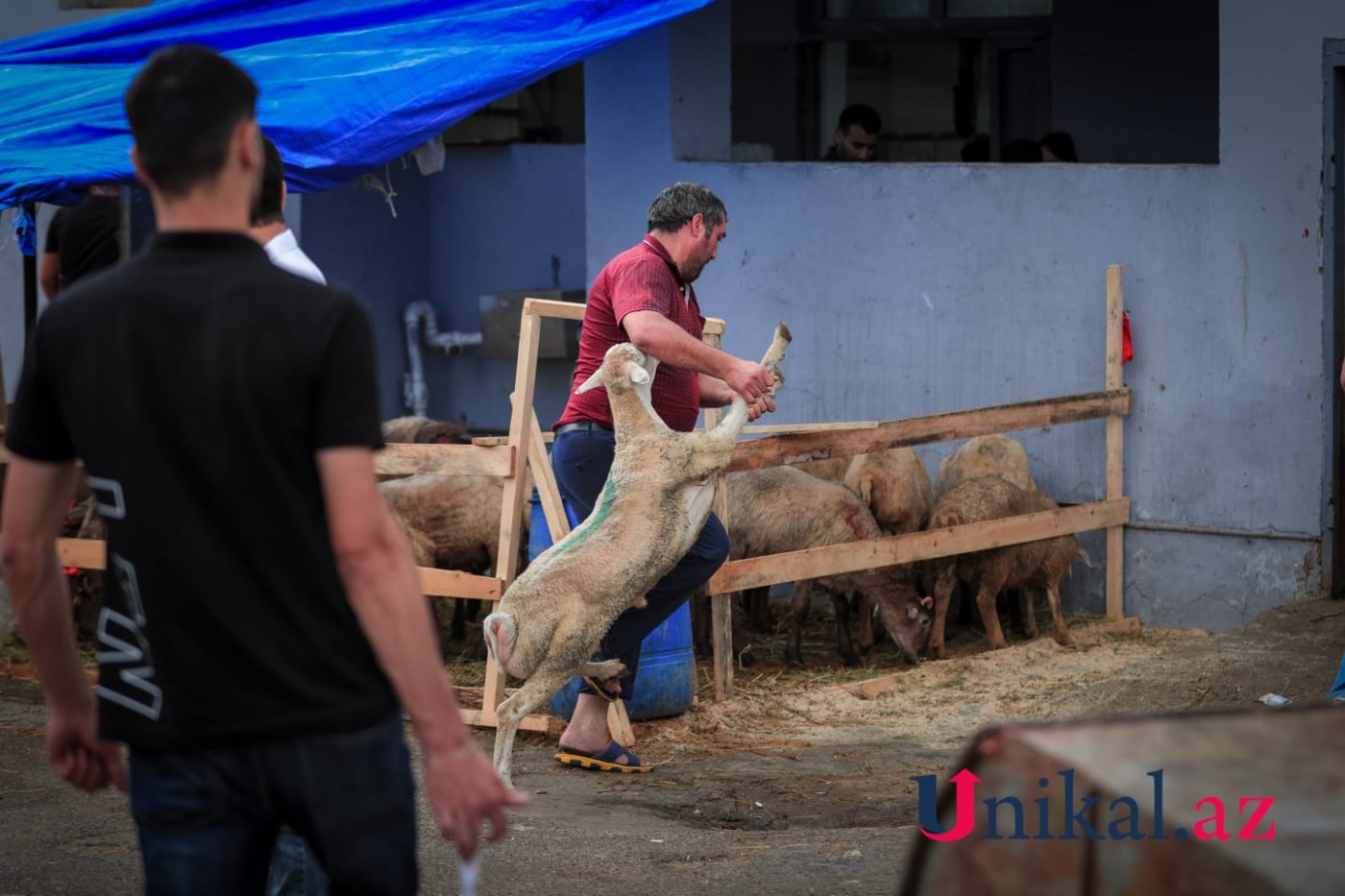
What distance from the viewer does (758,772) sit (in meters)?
6.48

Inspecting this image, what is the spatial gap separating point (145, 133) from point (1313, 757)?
186cm

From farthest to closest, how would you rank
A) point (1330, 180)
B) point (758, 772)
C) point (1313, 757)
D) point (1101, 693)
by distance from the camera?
point (1330, 180) < point (1101, 693) < point (758, 772) < point (1313, 757)

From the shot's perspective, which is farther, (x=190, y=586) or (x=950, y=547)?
(x=950, y=547)

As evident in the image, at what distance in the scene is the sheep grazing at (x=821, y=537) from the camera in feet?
27.4

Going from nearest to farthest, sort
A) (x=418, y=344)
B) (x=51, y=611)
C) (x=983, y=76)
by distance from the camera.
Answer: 1. (x=51, y=611)
2. (x=418, y=344)
3. (x=983, y=76)

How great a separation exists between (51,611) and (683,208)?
3573 millimetres

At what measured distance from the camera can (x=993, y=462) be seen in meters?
9.16

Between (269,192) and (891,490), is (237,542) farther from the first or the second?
(891,490)

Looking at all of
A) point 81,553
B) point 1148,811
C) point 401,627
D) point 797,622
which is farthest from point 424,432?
point 1148,811

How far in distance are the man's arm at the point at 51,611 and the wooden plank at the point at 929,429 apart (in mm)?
4515

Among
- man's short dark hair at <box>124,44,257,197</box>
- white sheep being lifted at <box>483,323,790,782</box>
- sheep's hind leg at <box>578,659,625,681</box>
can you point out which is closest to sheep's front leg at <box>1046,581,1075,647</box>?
sheep's hind leg at <box>578,659,625,681</box>

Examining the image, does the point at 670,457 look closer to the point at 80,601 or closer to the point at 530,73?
the point at 530,73

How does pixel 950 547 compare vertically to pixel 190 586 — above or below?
below

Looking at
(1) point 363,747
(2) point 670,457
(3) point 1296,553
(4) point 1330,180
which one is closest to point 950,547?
(3) point 1296,553
